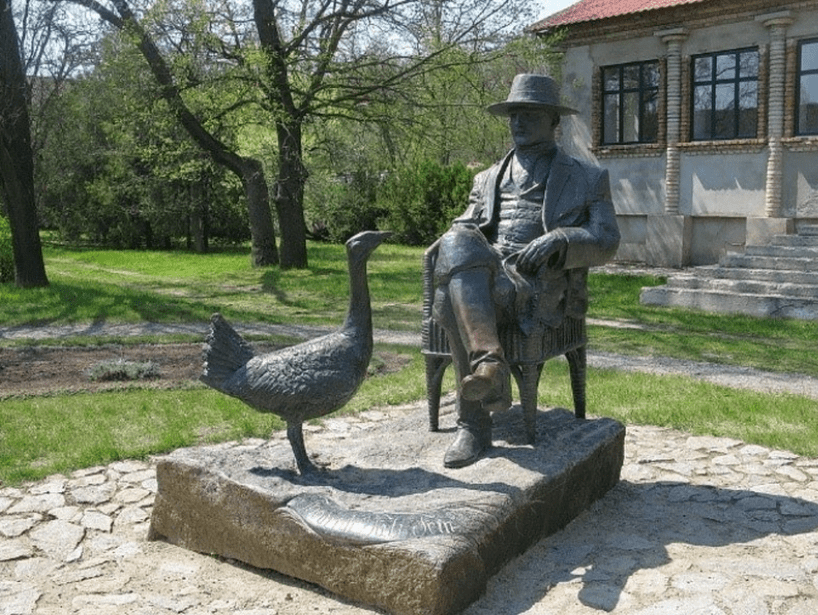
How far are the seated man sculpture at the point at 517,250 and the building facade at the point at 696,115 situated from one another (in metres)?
12.8

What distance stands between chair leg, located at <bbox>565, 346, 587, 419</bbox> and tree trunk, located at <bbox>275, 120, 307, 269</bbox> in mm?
12998

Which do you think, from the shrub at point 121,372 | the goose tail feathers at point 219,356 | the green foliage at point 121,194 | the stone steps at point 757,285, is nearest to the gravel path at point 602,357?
the stone steps at point 757,285

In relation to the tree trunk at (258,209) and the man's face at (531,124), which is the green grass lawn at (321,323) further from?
the man's face at (531,124)

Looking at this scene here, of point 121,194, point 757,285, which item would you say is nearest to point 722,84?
point 757,285

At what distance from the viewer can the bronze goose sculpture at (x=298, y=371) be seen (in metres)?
4.31

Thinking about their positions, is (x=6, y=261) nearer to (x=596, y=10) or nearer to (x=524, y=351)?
(x=596, y=10)

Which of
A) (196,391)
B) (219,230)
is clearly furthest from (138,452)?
(219,230)

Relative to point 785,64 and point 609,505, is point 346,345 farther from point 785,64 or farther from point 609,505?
point 785,64

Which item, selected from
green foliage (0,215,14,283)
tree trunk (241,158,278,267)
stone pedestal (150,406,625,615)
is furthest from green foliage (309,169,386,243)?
stone pedestal (150,406,625,615)

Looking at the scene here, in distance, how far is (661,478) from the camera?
5629 millimetres

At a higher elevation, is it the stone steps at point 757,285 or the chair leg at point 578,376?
the chair leg at point 578,376

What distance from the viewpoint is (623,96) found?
63.1ft

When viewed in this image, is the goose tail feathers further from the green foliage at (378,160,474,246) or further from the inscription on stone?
the green foliage at (378,160,474,246)

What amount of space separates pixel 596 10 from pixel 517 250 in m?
15.6
